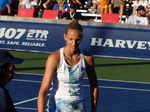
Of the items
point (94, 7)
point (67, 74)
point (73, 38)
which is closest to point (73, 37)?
point (73, 38)

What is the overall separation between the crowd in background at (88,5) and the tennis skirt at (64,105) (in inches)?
518

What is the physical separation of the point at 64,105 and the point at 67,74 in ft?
1.24

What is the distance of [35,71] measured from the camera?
46.1 ft

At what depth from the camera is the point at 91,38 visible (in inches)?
665

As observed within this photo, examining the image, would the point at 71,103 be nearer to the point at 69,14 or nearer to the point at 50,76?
the point at 50,76

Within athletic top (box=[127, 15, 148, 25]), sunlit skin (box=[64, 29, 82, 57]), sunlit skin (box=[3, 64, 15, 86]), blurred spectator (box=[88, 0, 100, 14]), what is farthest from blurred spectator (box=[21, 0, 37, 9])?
sunlit skin (box=[3, 64, 15, 86])

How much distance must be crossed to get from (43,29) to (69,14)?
1217mm

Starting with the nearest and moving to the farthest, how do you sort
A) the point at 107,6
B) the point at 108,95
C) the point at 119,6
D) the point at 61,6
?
the point at 108,95
the point at 107,6
the point at 61,6
the point at 119,6

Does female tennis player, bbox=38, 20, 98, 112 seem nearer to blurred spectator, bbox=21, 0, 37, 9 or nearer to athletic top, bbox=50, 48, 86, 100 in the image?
athletic top, bbox=50, 48, 86, 100

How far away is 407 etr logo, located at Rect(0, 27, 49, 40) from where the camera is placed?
17.4 m

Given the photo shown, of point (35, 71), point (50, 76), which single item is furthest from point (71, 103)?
point (35, 71)

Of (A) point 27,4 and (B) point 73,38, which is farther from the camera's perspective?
(A) point 27,4

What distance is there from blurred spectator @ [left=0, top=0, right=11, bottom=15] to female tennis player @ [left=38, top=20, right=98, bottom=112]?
1482cm

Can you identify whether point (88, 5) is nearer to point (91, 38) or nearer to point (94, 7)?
point (94, 7)
